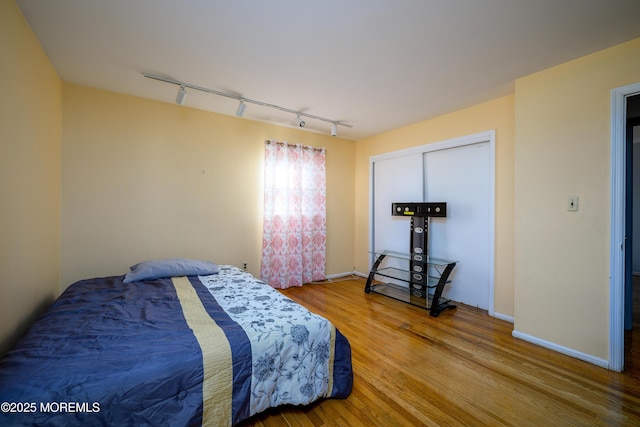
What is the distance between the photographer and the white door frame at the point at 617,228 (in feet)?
6.61

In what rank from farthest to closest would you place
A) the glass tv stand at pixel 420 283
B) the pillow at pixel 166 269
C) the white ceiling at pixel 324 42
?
the glass tv stand at pixel 420 283 < the pillow at pixel 166 269 < the white ceiling at pixel 324 42

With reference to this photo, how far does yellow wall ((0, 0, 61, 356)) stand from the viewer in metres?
1.60

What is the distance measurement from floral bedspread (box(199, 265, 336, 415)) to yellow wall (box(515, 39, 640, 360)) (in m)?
2.09

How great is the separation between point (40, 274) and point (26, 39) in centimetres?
180

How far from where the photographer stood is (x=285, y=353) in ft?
5.22

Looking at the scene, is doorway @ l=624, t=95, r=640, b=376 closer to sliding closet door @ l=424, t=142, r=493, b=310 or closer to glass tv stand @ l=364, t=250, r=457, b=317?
sliding closet door @ l=424, t=142, r=493, b=310

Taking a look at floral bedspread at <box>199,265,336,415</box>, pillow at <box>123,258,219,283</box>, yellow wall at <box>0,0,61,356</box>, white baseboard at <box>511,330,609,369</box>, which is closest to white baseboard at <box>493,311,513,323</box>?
white baseboard at <box>511,330,609,369</box>

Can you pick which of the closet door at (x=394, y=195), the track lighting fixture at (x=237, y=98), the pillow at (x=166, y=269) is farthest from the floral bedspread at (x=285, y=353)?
the closet door at (x=394, y=195)

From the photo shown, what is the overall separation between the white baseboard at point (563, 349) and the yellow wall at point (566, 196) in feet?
0.12

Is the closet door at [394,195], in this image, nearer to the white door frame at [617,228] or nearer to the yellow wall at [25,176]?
the white door frame at [617,228]

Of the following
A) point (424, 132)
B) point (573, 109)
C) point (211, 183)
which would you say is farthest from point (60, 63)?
point (573, 109)

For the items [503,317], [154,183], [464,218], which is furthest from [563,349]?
[154,183]

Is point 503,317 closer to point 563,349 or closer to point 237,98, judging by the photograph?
point 563,349

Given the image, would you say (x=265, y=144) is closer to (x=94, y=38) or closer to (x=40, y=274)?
(x=94, y=38)
